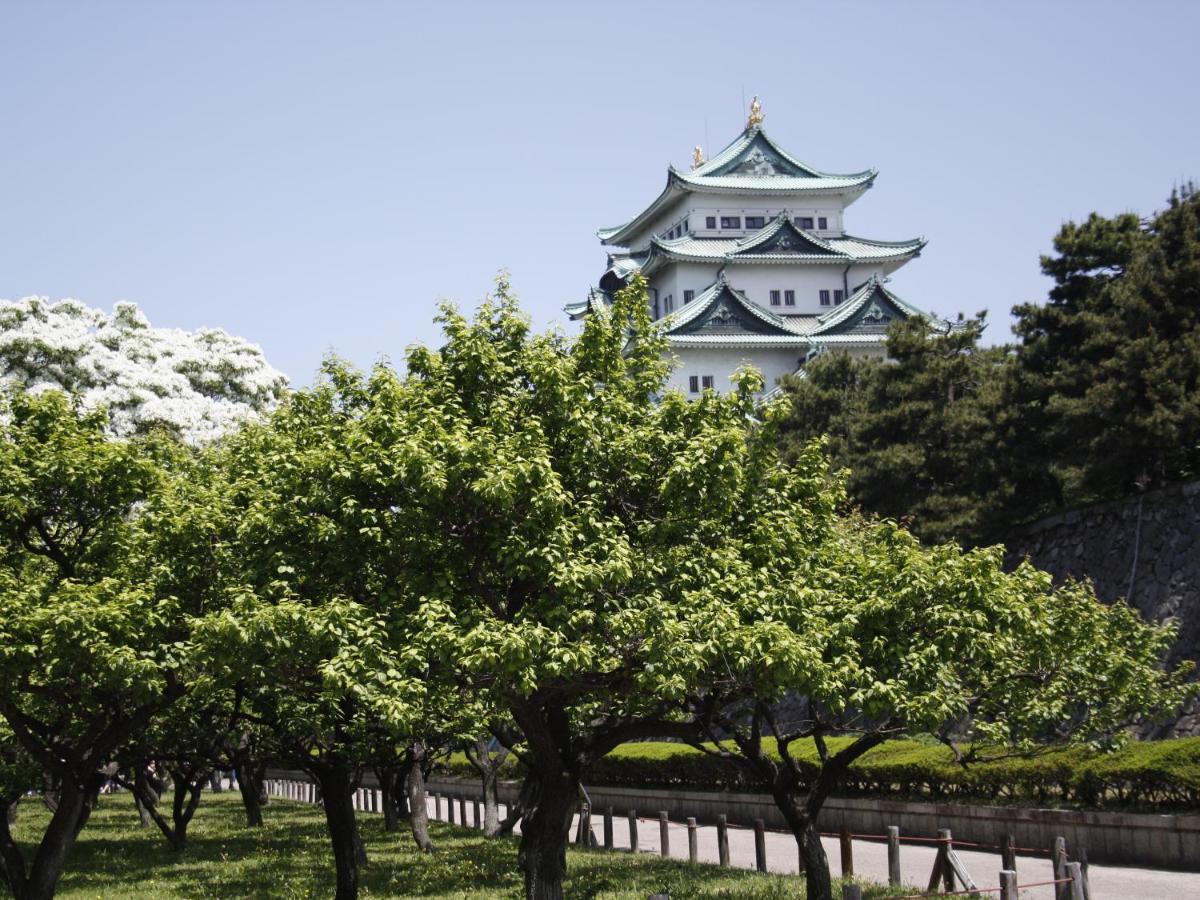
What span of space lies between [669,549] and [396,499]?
3.15 meters

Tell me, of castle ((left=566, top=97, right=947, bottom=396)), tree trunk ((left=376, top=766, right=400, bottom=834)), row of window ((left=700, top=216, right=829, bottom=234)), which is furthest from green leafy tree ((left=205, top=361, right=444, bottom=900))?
row of window ((left=700, top=216, right=829, bottom=234))

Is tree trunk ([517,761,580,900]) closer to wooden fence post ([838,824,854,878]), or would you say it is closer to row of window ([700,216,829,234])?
wooden fence post ([838,824,854,878])

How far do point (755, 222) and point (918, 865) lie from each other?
56.6m

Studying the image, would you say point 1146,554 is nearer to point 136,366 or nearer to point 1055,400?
point 1055,400

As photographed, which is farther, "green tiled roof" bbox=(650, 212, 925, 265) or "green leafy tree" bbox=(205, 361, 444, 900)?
"green tiled roof" bbox=(650, 212, 925, 265)

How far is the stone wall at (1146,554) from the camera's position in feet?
95.9

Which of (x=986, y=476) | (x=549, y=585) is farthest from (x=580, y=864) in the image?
(x=986, y=476)

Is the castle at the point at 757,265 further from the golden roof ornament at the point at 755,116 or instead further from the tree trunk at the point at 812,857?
the tree trunk at the point at 812,857

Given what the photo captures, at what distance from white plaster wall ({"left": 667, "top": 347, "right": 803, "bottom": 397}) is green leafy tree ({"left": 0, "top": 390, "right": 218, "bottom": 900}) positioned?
48000 millimetres

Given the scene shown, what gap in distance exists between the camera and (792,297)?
228 ft

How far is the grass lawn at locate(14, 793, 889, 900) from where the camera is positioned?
61.4 ft

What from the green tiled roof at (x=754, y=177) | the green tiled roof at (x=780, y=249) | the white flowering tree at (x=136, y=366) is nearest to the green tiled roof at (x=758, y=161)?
the green tiled roof at (x=754, y=177)

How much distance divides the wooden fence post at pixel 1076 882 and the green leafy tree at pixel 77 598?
10.5 meters

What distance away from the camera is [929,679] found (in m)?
13.4
